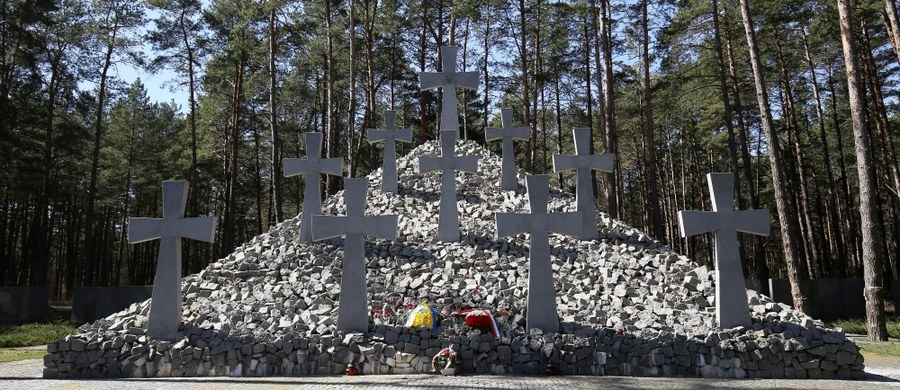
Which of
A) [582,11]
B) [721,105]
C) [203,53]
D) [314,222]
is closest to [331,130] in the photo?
[203,53]

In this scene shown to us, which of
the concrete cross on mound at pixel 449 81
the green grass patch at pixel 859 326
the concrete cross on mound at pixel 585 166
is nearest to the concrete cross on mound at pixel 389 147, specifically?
the concrete cross on mound at pixel 449 81

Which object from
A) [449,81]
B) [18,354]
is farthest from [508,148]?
[18,354]

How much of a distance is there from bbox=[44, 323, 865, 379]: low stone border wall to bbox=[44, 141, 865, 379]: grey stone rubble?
0.04ft

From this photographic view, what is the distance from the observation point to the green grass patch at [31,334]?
40.3ft

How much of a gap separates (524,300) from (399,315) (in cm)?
187

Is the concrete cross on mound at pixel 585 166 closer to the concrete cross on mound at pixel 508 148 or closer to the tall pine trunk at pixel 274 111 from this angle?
the concrete cross on mound at pixel 508 148

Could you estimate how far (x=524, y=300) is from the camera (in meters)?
8.63

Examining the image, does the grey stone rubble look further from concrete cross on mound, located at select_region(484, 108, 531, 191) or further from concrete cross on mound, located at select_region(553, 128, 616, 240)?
concrete cross on mound, located at select_region(484, 108, 531, 191)

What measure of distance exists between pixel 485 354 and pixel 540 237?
178cm

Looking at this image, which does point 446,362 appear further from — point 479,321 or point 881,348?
point 881,348

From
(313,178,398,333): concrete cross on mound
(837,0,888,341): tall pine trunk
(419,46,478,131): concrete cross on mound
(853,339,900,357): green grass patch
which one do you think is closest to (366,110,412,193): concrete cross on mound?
(419,46,478,131): concrete cross on mound

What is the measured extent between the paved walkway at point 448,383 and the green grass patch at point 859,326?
18.4 feet

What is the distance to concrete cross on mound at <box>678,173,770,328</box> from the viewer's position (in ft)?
25.1

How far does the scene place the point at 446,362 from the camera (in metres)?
7.18
